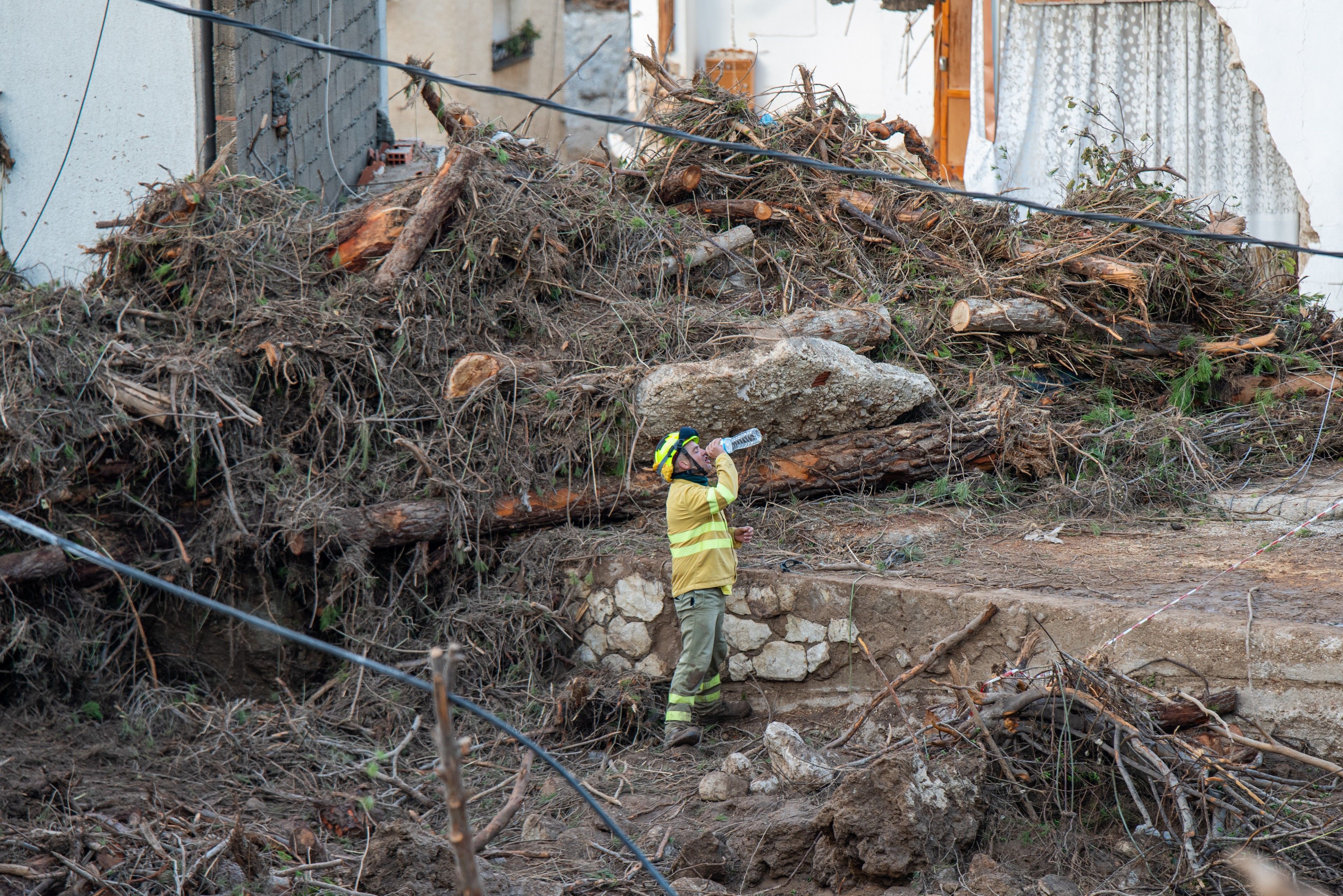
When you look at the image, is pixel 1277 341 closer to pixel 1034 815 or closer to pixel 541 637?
pixel 1034 815

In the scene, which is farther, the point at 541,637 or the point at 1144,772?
the point at 541,637

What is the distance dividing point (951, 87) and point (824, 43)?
1.80 metres

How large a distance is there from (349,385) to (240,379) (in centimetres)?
64

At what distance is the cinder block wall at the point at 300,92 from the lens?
7.27 m

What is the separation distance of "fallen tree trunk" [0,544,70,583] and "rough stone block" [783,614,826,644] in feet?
12.6

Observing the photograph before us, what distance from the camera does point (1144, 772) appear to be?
12.3 ft

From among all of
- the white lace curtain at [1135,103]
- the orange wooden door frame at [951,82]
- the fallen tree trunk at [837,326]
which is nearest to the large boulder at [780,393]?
the fallen tree trunk at [837,326]

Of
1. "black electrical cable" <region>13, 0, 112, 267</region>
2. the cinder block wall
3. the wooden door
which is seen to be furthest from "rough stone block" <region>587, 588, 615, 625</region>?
the wooden door

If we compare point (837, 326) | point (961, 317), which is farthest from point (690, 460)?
point (961, 317)

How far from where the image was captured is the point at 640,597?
574 cm

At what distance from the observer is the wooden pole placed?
1896 mm

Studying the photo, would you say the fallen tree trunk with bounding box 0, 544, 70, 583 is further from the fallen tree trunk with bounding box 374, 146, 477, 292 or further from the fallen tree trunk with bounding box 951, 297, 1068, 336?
the fallen tree trunk with bounding box 951, 297, 1068, 336

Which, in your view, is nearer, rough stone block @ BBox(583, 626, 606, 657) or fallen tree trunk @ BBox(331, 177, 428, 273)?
rough stone block @ BBox(583, 626, 606, 657)

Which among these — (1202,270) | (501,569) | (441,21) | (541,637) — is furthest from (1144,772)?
(441,21)
